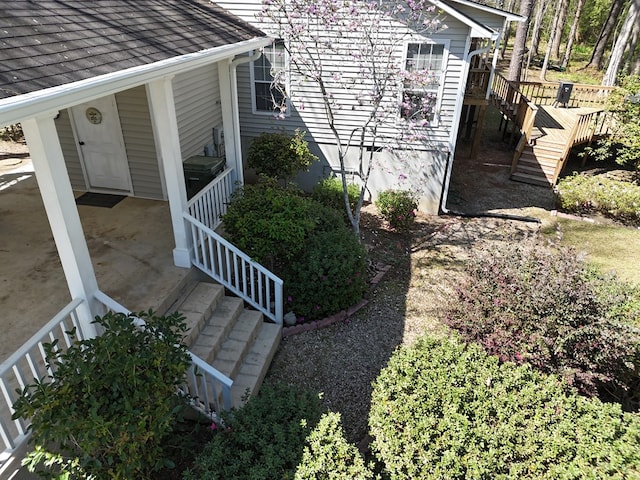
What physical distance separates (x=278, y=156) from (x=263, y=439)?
21.6ft

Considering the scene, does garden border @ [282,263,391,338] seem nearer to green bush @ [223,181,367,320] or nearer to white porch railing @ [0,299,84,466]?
green bush @ [223,181,367,320]

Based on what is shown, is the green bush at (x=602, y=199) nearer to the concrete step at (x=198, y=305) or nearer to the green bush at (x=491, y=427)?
the green bush at (x=491, y=427)

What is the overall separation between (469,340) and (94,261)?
201 inches

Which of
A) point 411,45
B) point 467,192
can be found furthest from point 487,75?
point 411,45

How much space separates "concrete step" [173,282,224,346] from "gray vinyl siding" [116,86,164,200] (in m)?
2.61

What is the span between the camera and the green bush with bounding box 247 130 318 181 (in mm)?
9305

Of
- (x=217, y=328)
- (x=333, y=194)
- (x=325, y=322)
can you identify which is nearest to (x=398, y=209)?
(x=333, y=194)

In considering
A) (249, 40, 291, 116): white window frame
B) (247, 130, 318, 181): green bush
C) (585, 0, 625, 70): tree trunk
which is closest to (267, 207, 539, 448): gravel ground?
(247, 130, 318, 181): green bush

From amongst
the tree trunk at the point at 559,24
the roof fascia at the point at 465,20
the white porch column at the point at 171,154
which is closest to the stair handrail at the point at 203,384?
the white porch column at the point at 171,154

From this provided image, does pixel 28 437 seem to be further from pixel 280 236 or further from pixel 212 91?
pixel 212 91

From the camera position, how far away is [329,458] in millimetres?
3617

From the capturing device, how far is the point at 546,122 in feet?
48.7

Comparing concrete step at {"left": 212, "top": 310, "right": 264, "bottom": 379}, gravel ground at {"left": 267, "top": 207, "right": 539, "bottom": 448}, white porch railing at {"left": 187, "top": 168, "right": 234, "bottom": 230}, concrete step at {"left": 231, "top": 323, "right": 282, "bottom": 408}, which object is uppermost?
white porch railing at {"left": 187, "top": 168, "right": 234, "bottom": 230}

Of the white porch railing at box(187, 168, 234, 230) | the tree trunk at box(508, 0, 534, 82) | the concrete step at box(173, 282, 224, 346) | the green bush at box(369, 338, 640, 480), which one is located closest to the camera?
the green bush at box(369, 338, 640, 480)
